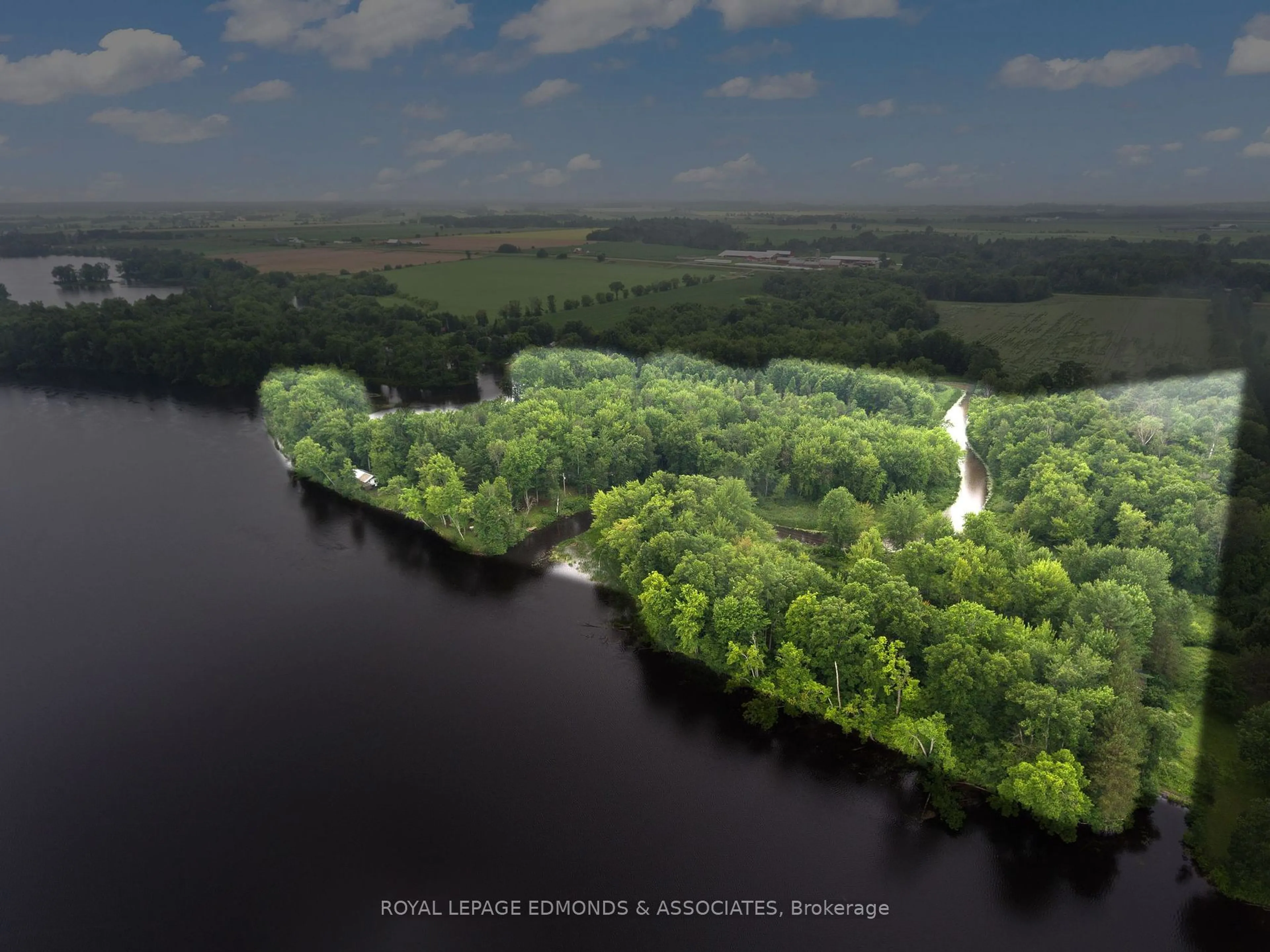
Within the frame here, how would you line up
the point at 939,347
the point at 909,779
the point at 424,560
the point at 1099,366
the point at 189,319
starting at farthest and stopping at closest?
the point at 189,319 → the point at 939,347 → the point at 1099,366 → the point at 424,560 → the point at 909,779

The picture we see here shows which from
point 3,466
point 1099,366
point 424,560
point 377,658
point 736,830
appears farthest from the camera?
point 1099,366

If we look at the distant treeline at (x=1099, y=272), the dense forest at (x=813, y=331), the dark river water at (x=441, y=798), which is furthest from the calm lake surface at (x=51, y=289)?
the distant treeline at (x=1099, y=272)

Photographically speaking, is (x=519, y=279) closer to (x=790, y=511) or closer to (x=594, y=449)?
(x=594, y=449)

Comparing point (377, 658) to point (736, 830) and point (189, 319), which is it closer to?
point (736, 830)

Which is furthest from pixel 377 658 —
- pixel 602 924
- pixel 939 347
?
pixel 939 347

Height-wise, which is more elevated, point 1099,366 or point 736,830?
point 1099,366

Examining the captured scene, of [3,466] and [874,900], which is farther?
[3,466]

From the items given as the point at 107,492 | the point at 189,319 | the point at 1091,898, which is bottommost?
the point at 1091,898
